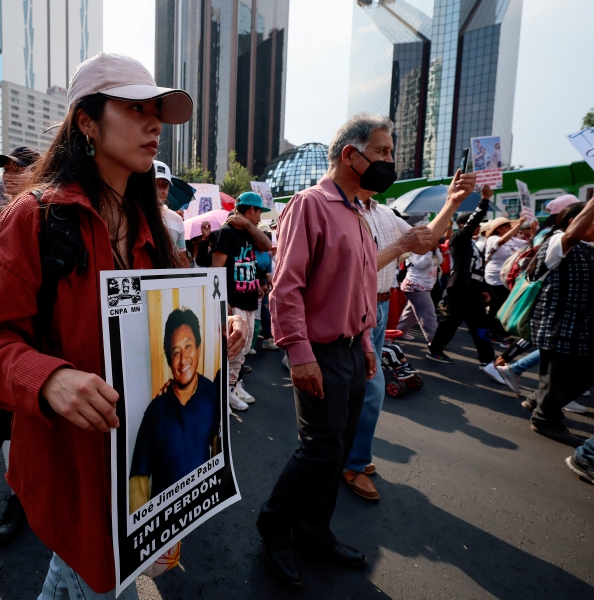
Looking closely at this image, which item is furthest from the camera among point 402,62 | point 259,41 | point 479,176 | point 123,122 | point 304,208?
point 259,41

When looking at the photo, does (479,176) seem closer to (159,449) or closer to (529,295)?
(529,295)

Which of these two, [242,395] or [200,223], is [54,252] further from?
[200,223]

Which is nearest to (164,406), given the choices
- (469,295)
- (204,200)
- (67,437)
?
(67,437)

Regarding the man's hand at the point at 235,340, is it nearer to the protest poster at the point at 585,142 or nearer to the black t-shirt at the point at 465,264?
the protest poster at the point at 585,142

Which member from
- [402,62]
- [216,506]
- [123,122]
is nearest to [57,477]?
[216,506]

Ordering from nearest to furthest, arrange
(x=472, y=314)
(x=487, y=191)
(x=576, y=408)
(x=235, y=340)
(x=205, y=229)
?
1. (x=235, y=340)
2. (x=487, y=191)
3. (x=576, y=408)
4. (x=205, y=229)
5. (x=472, y=314)

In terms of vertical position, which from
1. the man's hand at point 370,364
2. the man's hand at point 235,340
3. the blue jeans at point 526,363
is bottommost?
the blue jeans at point 526,363

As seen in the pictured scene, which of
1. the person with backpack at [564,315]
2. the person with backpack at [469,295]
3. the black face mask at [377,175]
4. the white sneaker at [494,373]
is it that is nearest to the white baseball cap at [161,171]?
the black face mask at [377,175]

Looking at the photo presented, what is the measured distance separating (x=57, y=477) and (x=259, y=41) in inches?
3575

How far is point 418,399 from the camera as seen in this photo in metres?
4.57

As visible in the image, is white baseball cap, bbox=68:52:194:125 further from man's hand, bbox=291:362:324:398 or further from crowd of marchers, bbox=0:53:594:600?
man's hand, bbox=291:362:324:398

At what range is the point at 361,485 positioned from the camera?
2680mm

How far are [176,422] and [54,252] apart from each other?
49 cm

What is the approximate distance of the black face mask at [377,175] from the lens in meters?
2.07
